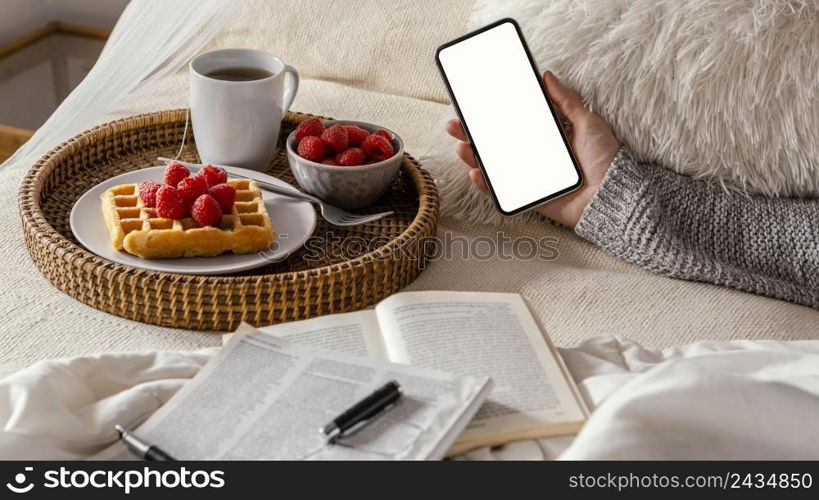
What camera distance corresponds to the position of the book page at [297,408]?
29.3 inches

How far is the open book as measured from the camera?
79cm

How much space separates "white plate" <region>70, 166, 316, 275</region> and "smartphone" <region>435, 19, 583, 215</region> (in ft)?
0.85

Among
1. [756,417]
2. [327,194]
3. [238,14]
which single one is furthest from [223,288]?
[238,14]

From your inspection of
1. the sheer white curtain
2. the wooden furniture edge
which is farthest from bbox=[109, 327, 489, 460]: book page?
the wooden furniture edge

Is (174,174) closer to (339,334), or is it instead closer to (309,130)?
(309,130)

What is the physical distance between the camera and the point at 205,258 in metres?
1.06

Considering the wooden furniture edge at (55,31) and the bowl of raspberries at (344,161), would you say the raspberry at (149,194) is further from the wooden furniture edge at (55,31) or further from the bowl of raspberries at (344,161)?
the wooden furniture edge at (55,31)

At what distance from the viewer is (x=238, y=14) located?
66.3 inches

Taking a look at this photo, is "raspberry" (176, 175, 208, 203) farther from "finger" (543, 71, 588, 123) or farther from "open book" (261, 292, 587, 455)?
"finger" (543, 71, 588, 123)

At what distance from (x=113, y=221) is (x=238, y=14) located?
0.76 metres

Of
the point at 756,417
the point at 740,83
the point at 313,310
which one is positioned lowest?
the point at 313,310

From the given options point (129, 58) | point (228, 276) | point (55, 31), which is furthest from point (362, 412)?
point (55, 31)

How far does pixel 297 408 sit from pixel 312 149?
48 centimetres

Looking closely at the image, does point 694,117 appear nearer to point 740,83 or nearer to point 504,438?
point 740,83
